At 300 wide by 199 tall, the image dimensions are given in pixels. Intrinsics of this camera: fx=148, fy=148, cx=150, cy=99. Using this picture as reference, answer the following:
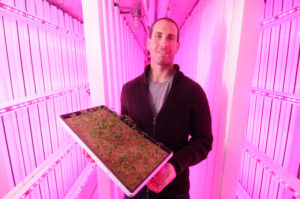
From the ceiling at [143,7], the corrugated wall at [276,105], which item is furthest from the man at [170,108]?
the ceiling at [143,7]

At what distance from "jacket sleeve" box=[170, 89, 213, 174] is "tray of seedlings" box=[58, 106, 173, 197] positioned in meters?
0.23

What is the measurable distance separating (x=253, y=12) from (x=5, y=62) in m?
1.61

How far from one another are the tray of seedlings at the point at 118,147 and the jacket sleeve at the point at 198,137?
0.77ft

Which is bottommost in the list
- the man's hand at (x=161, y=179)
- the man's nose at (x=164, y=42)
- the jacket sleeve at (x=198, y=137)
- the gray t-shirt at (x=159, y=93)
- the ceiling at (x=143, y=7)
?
the man's hand at (x=161, y=179)

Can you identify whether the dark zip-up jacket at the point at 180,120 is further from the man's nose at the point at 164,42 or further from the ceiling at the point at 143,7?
the ceiling at the point at 143,7

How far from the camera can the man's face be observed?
1.02 m

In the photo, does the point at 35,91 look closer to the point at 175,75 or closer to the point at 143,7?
the point at 175,75

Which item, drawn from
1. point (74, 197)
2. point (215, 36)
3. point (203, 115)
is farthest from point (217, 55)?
point (74, 197)

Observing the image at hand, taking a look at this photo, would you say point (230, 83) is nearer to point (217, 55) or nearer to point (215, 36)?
point (217, 55)

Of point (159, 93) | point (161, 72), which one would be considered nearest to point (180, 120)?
point (159, 93)

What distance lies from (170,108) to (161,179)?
43 centimetres

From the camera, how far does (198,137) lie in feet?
3.17

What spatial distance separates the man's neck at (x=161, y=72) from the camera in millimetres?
1091

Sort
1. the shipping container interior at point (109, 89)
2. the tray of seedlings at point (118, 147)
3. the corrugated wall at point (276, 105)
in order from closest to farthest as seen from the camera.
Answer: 1. the tray of seedlings at point (118, 147)
2. the shipping container interior at point (109, 89)
3. the corrugated wall at point (276, 105)
